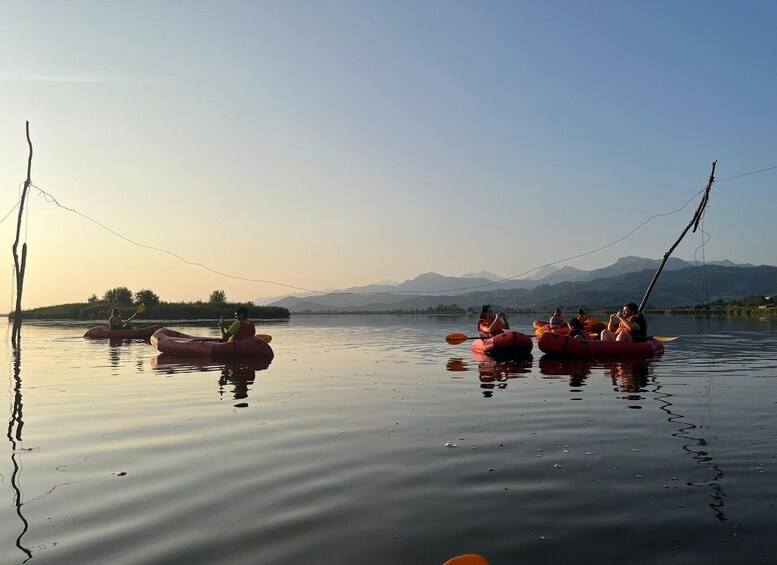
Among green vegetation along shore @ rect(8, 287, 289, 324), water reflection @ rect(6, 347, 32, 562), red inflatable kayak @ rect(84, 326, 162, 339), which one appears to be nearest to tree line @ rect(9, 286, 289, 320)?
green vegetation along shore @ rect(8, 287, 289, 324)

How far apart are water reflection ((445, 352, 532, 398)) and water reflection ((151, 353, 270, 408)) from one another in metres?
6.33

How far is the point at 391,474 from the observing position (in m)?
7.10

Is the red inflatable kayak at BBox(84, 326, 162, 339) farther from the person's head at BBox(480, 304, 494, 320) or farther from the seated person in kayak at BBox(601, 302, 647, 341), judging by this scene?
the seated person in kayak at BBox(601, 302, 647, 341)

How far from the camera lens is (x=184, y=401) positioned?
1304 centimetres

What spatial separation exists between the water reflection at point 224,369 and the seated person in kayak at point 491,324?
9574mm

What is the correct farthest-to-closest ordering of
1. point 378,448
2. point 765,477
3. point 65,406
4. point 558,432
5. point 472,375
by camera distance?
point 472,375 < point 65,406 < point 558,432 < point 378,448 < point 765,477

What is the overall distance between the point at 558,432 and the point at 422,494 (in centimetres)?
393

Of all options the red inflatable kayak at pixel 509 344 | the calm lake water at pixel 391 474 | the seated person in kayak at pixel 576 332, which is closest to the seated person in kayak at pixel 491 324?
the red inflatable kayak at pixel 509 344

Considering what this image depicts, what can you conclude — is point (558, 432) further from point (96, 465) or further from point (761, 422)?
point (96, 465)

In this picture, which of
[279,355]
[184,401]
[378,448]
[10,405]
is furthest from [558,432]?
[279,355]

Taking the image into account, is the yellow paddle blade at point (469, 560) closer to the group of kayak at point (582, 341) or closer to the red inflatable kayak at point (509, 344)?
the group of kayak at point (582, 341)

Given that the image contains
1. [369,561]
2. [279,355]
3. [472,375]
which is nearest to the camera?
[369,561]

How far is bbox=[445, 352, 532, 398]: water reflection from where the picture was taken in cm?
1561

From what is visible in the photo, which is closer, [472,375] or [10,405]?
[10,405]
